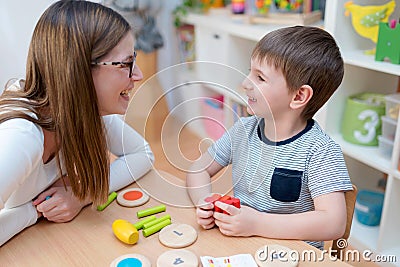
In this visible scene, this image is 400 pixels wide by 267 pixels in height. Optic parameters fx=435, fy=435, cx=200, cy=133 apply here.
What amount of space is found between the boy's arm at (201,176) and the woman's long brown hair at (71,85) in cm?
18

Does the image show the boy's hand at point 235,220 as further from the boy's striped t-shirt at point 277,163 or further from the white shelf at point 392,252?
the white shelf at point 392,252

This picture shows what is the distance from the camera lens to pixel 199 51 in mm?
2439

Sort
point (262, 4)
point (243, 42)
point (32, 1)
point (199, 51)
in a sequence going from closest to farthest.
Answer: point (32, 1), point (262, 4), point (243, 42), point (199, 51)

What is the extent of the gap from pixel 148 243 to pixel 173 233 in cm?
5

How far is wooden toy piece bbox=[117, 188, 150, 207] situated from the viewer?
35.9 inches

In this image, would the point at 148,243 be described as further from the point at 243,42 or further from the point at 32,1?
the point at 243,42

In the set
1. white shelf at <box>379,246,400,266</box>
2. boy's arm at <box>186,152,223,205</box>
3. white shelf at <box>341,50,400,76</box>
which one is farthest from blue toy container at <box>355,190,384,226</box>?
boy's arm at <box>186,152,223,205</box>

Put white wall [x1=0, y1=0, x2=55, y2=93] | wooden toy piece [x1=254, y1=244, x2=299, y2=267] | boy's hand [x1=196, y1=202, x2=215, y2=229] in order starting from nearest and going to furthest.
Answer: wooden toy piece [x1=254, y1=244, x2=299, y2=267]
boy's hand [x1=196, y1=202, x2=215, y2=229]
white wall [x1=0, y1=0, x2=55, y2=93]

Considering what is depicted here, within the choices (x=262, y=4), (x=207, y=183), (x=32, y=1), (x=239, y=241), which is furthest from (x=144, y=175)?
(x=262, y=4)

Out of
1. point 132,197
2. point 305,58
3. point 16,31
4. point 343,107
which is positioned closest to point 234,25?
point 343,107

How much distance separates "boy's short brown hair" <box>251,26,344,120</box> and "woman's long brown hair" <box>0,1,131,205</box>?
1.00 feet

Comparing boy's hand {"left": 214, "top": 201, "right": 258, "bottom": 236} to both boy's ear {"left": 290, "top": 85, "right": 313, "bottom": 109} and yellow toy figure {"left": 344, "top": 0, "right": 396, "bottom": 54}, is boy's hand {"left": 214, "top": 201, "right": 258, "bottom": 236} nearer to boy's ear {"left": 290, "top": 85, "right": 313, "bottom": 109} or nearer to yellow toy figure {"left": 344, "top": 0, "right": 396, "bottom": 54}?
boy's ear {"left": 290, "top": 85, "right": 313, "bottom": 109}

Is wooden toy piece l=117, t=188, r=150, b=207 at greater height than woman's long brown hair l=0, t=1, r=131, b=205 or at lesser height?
lesser

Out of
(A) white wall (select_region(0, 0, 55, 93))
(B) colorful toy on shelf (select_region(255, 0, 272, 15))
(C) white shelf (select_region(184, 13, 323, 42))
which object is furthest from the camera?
(B) colorful toy on shelf (select_region(255, 0, 272, 15))
